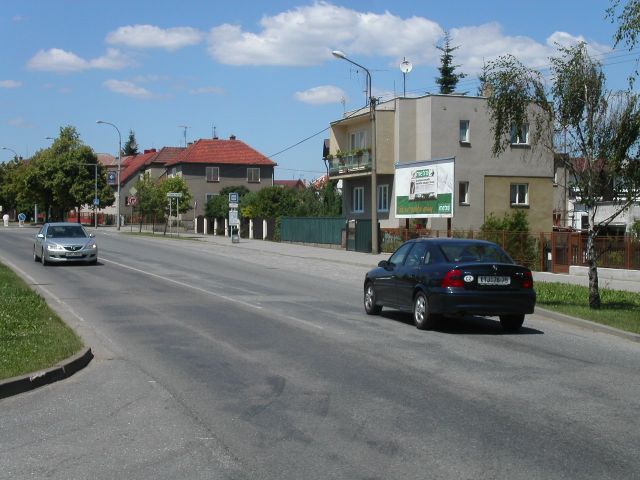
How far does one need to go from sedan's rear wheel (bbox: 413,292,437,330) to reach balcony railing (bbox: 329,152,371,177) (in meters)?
33.8

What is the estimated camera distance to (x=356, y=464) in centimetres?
601

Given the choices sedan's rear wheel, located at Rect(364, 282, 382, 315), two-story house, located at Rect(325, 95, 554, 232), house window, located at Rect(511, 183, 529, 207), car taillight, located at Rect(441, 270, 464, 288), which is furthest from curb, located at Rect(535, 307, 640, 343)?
house window, located at Rect(511, 183, 529, 207)

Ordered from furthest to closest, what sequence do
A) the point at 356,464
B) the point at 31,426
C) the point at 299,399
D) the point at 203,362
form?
1. the point at 203,362
2. the point at 299,399
3. the point at 31,426
4. the point at 356,464

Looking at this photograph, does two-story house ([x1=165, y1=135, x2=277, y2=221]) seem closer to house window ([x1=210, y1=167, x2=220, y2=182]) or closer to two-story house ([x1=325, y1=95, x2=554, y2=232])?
house window ([x1=210, y1=167, x2=220, y2=182])

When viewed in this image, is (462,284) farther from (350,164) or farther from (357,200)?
(357,200)

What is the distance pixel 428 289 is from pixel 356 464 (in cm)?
770

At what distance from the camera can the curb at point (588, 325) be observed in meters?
13.2

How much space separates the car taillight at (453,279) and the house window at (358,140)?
1499 inches

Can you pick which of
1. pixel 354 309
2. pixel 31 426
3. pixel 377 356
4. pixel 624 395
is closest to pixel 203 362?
pixel 377 356

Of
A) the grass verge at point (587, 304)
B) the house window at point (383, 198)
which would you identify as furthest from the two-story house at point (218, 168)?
the grass verge at point (587, 304)

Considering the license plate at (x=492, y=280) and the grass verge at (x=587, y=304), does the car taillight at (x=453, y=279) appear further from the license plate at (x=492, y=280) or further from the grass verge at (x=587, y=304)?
the grass verge at (x=587, y=304)

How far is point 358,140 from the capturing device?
52.3 m

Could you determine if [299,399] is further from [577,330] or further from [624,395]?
[577,330]

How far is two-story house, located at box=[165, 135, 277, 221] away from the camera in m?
86.6
